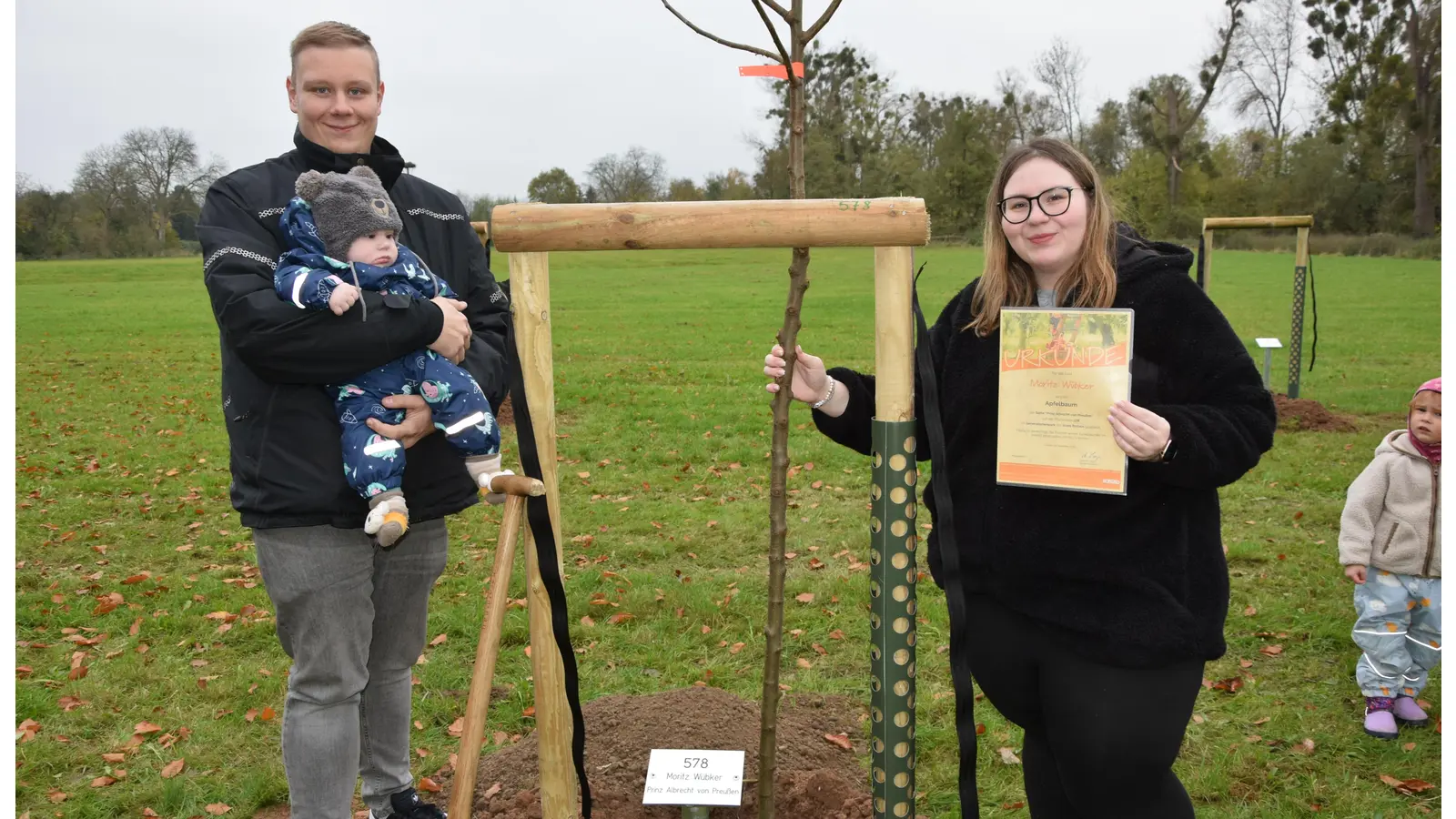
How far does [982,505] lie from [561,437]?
24.6 feet

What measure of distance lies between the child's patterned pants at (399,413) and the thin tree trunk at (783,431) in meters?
0.73

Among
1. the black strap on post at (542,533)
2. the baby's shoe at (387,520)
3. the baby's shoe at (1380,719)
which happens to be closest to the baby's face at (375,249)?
the black strap on post at (542,533)

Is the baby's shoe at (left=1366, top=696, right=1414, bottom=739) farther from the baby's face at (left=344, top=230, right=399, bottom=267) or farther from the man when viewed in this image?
the baby's face at (left=344, top=230, right=399, bottom=267)

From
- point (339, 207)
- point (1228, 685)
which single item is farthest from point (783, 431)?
point (1228, 685)

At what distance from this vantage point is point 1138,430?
76.7 inches

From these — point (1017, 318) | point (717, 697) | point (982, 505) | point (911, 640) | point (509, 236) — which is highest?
point (509, 236)

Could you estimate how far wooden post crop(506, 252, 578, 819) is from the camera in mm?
2242

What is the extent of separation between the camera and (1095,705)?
2139 millimetres

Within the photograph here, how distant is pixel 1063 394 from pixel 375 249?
1549 millimetres

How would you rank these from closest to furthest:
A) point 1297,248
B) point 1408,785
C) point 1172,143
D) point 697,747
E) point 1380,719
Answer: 1. point 697,747
2. point 1408,785
3. point 1380,719
4. point 1297,248
5. point 1172,143

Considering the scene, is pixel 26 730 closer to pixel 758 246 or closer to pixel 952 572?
pixel 758 246

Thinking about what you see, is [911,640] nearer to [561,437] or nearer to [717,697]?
[717,697]

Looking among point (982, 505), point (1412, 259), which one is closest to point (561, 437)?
point (982, 505)

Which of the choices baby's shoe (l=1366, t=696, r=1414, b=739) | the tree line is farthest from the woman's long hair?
the tree line
